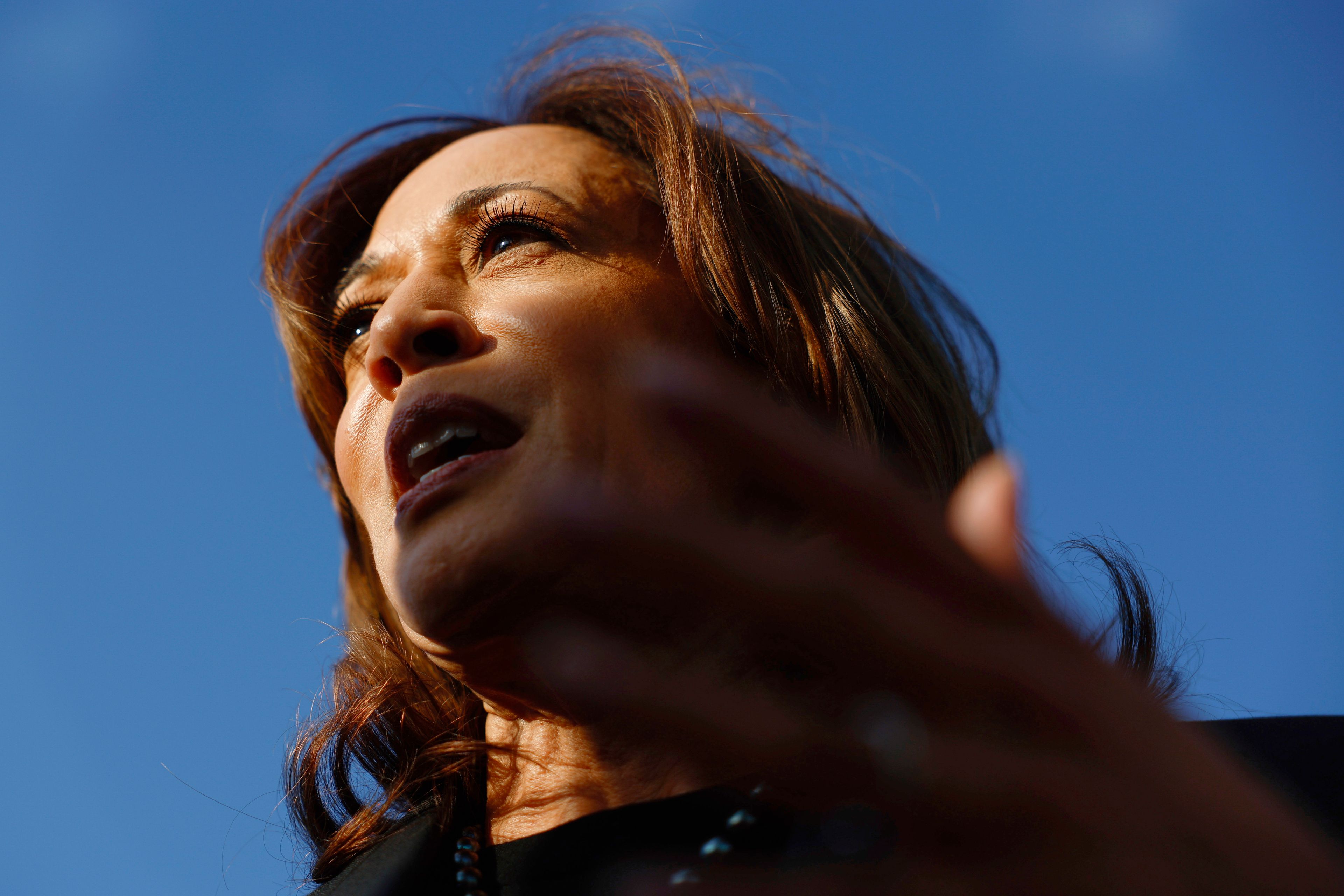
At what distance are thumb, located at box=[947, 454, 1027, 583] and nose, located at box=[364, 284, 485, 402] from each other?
46.3 inches

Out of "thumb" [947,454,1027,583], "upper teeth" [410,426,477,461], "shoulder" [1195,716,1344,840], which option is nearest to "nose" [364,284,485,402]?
"upper teeth" [410,426,477,461]

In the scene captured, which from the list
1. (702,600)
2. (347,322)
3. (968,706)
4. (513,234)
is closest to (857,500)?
(968,706)

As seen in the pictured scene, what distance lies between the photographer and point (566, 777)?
187 cm

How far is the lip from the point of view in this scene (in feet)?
5.49

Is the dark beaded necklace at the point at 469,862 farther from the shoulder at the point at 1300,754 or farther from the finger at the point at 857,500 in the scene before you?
the shoulder at the point at 1300,754

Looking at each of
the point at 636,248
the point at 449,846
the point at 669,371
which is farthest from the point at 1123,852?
the point at 636,248

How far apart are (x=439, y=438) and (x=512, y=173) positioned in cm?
80

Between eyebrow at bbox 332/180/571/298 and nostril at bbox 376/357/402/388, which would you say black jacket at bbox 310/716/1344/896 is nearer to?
nostril at bbox 376/357/402/388

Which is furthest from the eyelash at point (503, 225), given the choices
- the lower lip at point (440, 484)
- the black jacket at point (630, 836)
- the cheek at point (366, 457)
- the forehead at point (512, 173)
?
the black jacket at point (630, 836)

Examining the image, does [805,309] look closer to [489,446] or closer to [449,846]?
[489,446]

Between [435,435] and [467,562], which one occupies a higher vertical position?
[435,435]

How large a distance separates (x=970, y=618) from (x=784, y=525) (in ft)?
3.07

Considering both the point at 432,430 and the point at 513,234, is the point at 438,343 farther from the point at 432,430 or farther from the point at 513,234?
the point at 513,234

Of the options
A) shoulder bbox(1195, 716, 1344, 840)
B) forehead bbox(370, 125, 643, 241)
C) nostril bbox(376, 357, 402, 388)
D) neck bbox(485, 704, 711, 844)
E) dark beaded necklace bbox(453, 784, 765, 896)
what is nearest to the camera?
dark beaded necklace bbox(453, 784, 765, 896)
